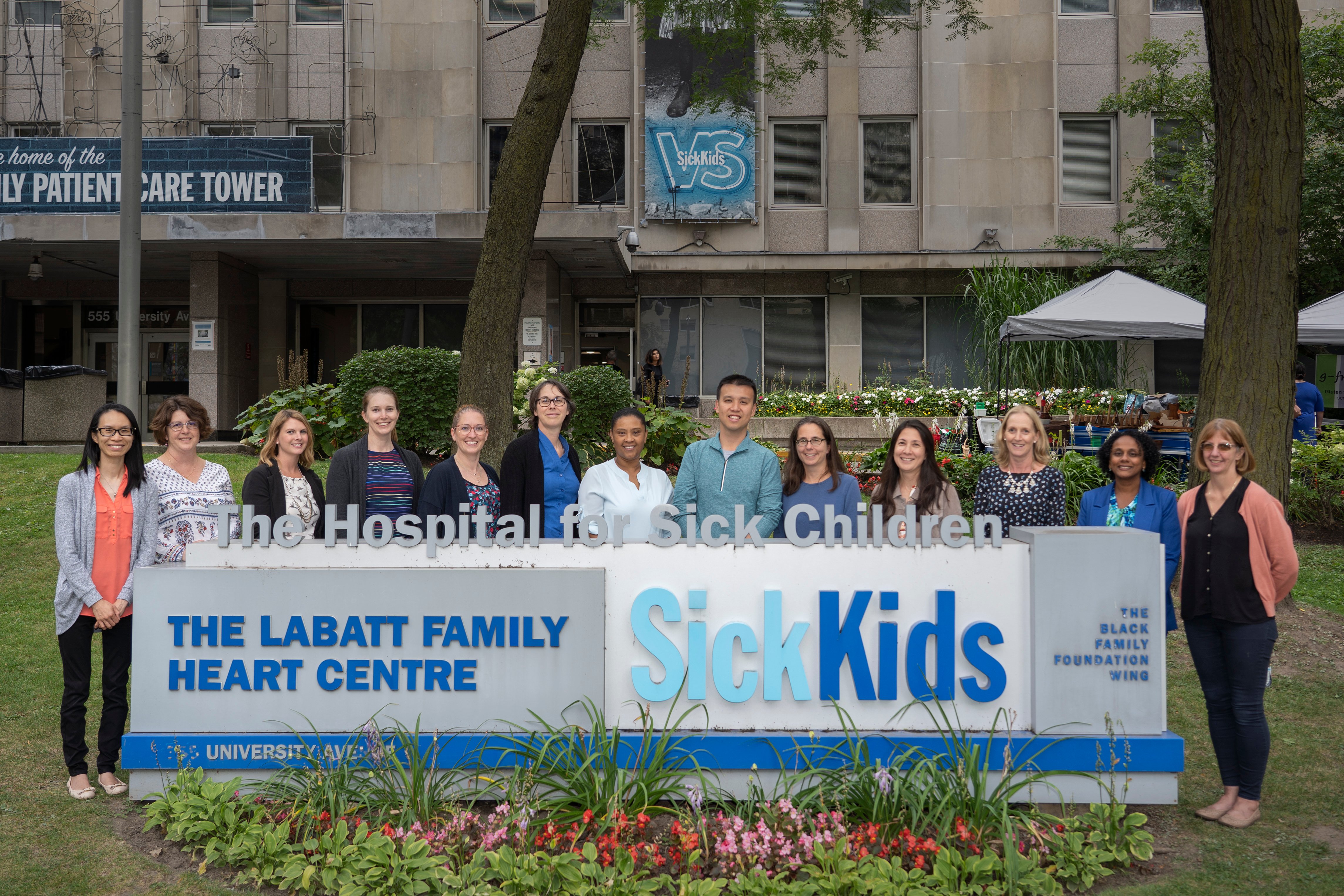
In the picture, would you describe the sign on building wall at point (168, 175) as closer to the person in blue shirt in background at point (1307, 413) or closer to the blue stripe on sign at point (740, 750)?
the blue stripe on sign at point (740, 750)

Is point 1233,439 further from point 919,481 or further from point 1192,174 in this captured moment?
point 1192,174

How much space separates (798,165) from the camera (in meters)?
20.1

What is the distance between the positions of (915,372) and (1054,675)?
1658cm

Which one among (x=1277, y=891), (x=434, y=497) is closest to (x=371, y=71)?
(x=434, y=497)

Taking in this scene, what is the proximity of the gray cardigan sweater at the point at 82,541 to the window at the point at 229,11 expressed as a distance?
1857cm

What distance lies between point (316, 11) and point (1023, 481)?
19332 mm

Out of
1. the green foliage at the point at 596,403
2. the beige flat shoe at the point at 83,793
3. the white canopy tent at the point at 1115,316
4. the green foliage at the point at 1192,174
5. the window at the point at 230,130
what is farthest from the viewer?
the window at the point at 230,130

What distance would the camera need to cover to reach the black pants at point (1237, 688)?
440cm

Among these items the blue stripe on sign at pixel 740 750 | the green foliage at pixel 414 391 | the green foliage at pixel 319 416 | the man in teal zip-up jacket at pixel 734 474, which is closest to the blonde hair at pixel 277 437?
the blue stripe on sign at pixel 740 750

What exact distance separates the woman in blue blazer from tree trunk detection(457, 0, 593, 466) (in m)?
5.13

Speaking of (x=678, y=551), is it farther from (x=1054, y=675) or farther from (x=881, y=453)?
(x=881, y=453)

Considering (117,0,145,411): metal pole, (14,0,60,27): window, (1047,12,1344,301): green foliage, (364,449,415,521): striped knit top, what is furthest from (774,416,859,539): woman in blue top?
(14,0,60,27): window

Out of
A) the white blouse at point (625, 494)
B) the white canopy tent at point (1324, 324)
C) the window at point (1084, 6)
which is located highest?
the window at point (1084, 6)

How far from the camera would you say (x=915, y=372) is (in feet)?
66.9
